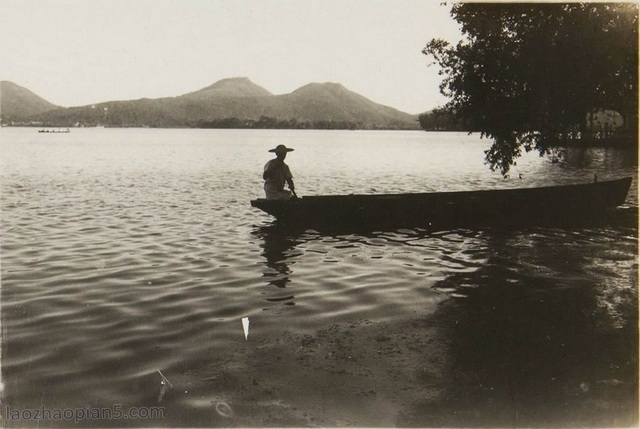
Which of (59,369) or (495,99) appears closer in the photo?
(59,369)

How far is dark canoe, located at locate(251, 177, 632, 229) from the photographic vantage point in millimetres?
15000

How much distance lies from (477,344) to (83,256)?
915cm

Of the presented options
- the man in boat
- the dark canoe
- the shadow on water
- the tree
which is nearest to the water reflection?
the dark canoe

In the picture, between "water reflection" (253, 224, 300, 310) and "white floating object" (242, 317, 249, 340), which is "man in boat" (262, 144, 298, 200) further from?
"white floating object" (242, 317, 249, 340)

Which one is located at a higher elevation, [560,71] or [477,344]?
[560,71]

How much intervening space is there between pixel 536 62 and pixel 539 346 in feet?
51.1

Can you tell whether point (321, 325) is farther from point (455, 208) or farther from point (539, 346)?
point (455, 208)

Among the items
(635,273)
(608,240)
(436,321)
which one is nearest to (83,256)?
(436,321)

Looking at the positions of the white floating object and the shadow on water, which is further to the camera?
the white floating object

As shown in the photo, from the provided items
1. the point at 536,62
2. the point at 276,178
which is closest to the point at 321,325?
the point at 276,178

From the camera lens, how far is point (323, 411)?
17.5ft

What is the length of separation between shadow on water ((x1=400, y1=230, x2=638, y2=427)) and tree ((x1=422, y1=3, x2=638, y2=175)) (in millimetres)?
9948

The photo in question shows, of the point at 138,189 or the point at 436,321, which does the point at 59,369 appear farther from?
the point at 138,189

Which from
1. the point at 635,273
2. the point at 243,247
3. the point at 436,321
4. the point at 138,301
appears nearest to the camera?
the point at 436,321
